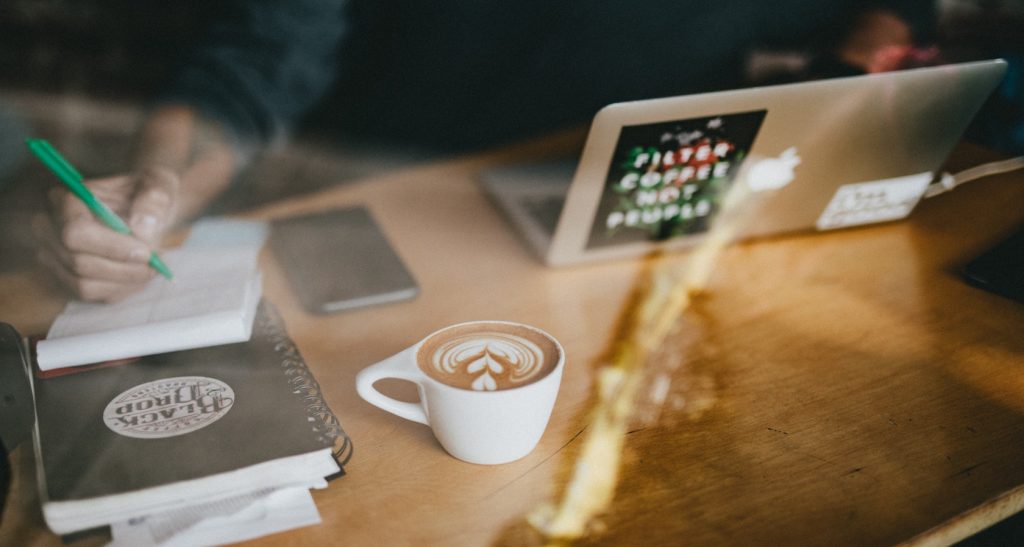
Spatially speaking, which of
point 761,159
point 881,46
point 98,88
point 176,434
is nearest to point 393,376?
point 176,434

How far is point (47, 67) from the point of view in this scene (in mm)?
2133

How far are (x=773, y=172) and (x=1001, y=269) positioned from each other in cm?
31

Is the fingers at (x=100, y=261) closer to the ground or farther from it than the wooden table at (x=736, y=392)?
farther from it

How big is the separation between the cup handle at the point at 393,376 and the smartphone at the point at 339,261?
0.21 m

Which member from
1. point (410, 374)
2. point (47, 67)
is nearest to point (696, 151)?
point (410, 374)

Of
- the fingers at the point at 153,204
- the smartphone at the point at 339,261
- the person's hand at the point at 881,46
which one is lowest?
the smartphone at the point at 339,261

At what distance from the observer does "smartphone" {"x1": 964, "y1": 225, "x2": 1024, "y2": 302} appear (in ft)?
2.66

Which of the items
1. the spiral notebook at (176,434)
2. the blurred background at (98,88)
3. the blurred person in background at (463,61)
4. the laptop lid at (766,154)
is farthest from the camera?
the blurred background at (98,88)

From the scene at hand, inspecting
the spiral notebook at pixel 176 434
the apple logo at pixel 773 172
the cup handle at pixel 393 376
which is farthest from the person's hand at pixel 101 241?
the apple logo at pixel 773 172

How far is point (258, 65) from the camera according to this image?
1216 mm

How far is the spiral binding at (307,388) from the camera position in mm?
563

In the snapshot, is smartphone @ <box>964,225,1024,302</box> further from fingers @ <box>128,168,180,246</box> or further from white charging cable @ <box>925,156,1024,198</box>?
fingers @ <box>128,168,180,246</box>

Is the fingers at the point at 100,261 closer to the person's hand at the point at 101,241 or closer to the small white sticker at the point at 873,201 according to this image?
the person's hand at the point at 101,241

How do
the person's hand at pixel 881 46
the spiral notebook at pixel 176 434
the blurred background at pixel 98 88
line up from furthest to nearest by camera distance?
the blurred background at pixel 98 88, the person's hand at pixel 881 46, the spiral notebook at pixel 176 434
